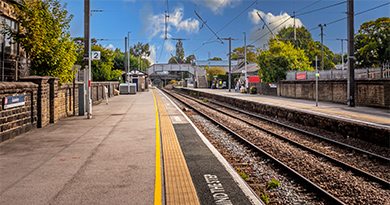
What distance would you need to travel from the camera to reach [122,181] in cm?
596

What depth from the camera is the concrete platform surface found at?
5.17m

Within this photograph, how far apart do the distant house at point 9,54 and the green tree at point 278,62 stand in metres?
31.2

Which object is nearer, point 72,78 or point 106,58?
point 72,78

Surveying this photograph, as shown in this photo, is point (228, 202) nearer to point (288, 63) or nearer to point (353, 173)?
point (353, 173)

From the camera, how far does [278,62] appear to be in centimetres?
4178

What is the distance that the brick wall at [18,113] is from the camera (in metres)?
9.50

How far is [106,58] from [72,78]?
2642 centimetres

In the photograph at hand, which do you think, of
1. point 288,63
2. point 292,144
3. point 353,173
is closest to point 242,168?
point 353,173

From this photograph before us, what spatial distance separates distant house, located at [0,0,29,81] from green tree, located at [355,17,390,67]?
127 ft

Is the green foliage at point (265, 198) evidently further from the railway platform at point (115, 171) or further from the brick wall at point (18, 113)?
the brick wall at point (18, 113)

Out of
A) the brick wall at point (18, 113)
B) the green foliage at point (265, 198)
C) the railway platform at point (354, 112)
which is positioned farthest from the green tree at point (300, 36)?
the green foliage at point (265, 198)

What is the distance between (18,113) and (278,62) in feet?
118

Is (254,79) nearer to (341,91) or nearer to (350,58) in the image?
(341,91)

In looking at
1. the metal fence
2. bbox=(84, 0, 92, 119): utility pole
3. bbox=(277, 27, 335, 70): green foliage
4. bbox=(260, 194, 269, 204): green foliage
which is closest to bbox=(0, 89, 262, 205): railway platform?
bbox=(260, 194, 269, 204): green foliage
